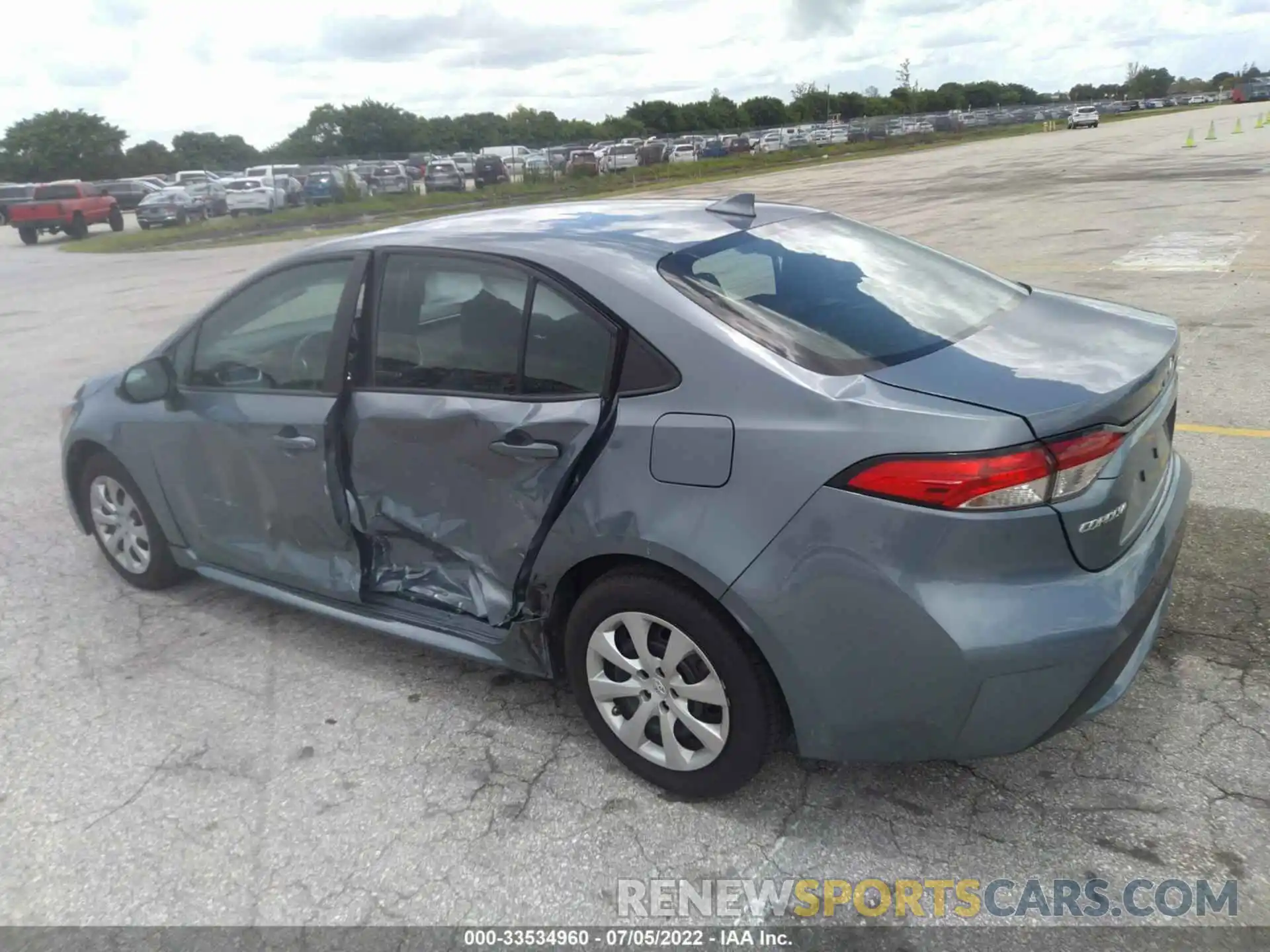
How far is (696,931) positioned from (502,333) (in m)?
1.81

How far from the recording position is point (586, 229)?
332 centimetres

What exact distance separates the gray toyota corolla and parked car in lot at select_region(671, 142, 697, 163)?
165 feet

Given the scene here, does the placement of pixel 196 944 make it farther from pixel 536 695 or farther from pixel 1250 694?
pixel 1250 694

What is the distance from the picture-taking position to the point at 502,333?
3.19 metres

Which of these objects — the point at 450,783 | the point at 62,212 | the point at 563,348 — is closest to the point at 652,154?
the point at 62,212

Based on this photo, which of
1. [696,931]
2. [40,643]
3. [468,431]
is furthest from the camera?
[40,643]

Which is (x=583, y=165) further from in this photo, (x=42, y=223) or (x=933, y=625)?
(x=933, y=625)

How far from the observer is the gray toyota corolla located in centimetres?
241

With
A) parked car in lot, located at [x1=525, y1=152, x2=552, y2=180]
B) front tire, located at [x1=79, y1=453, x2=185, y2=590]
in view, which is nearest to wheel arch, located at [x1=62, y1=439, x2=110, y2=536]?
front tire, located at [x1=79, y1=453, x2=185, y2=590]

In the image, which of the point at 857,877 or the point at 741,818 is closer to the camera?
the point at 857,877

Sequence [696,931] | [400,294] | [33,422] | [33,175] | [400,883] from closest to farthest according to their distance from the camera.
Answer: [696,931] < [400,883] < [400,294] < [33,422] < [33,175]

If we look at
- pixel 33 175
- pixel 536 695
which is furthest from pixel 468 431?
pixel 33 175

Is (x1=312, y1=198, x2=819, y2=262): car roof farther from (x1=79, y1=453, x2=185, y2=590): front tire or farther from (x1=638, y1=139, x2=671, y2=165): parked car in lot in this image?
(x1=638, y1=139, x2=671, y2=165): parked car in lot

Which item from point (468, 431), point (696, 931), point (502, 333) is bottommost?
point (696, 931)
